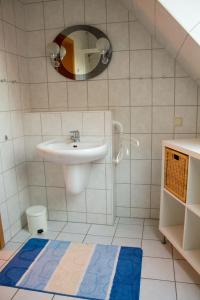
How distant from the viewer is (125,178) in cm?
243

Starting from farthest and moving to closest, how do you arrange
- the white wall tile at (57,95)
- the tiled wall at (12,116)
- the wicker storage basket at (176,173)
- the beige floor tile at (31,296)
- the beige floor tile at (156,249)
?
the white wall tile at (57,95)
the tiled wall at (12,116)
the beige floor tile at (156,249)
the wicker storage basket at (176,173)
the beige floor tile at (31,296)

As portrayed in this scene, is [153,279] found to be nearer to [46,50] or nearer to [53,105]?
[53,105]

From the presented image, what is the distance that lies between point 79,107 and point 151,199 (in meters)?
1.14

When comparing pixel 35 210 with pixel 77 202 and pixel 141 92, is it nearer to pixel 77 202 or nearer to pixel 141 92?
pixel 77 202

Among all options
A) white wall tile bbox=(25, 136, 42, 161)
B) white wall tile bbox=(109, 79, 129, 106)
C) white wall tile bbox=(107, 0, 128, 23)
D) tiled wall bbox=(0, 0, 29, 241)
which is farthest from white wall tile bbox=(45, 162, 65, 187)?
white wall tile bbox=(107, 0, 128, 23)

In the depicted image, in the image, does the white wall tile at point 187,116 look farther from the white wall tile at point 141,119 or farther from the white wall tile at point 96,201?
the white wall tile at point 96,201

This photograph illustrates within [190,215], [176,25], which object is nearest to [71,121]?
[176,25]

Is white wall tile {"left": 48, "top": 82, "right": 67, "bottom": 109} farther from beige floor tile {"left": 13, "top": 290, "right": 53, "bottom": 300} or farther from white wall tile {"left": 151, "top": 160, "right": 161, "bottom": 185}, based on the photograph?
beige floor tile {"left": 13, "top": 290, "right": 53, "bottom": 300}

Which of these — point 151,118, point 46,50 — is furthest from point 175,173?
point 46,50

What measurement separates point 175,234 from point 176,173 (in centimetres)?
51

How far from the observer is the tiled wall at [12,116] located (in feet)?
6.72

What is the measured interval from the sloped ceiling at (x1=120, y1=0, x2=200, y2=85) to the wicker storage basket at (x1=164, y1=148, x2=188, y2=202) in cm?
67

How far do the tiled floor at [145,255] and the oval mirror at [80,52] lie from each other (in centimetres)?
142

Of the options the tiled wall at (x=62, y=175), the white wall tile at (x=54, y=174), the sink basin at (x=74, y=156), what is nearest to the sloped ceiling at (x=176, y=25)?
the tiled wall at (x=62, y=175)
